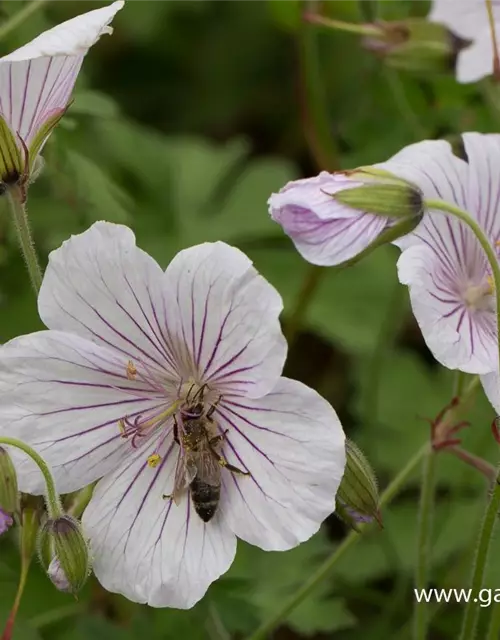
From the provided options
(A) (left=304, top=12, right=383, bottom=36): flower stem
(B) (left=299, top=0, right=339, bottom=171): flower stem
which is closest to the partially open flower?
(A) (left=304, top=12, right=383, bottom=36): flower stem

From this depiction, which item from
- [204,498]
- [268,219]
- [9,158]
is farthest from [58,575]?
[268,219]

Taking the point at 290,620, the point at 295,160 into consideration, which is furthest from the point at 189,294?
the point at 295,160

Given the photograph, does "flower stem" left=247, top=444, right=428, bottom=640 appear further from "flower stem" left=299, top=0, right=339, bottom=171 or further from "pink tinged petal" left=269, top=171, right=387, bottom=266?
"flower stem" left=299, top=0, right=339, bottom=171

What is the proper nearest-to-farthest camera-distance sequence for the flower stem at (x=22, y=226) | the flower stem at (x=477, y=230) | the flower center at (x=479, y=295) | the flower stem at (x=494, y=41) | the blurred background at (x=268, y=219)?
the flower stem at (x=477, y=230) → the flower stem at (x=22, y=226) → the flower center at (x=479, y=295) → the flower stem at (x=494, y=41) → the blurred background at (x=268, y=219)

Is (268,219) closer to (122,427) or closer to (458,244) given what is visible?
(458,244)

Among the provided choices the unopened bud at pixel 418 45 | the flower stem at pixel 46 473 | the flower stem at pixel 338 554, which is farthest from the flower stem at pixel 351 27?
the flower stem at pixel 46 473

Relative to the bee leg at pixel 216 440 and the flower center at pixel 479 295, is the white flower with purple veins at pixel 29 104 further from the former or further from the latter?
the flower center at pixel 479 295
